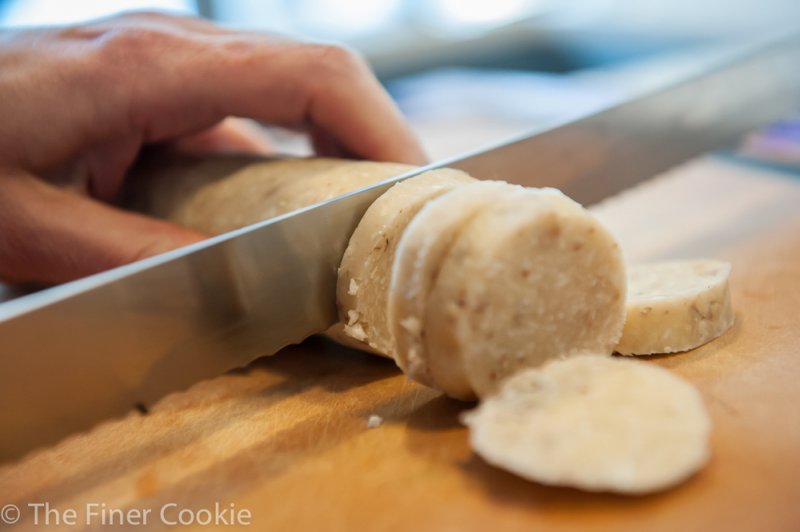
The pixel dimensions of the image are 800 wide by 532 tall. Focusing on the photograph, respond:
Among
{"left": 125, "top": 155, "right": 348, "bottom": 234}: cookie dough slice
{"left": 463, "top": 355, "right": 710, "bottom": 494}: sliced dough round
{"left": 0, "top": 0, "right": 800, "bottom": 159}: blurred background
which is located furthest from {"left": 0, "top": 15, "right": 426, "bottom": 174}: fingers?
{"left": 0, "top": 0, "right": 800, "bottom": 159}: blurred background

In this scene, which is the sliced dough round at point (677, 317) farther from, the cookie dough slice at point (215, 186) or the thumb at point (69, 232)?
the thumb at point (69, 232)

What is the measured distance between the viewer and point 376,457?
51.2 inches

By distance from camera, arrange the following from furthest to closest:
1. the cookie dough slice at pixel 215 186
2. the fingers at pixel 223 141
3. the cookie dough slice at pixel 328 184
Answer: the fingers at pixel 223 141 < the cookie dough slice at pixel 215 186 < the cookie dough slice at pixel 328 184

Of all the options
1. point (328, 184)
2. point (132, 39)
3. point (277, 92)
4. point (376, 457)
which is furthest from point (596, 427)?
point (132, 39)

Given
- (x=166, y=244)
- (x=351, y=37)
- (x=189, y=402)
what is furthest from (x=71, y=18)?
Answer: (x=189, y=402)

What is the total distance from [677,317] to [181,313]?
0.86 m

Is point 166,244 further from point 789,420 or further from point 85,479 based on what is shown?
point 789,420

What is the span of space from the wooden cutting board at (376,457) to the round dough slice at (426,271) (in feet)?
0.41

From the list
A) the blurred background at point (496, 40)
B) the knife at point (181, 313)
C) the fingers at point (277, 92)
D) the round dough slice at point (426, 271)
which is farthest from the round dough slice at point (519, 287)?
the blurred background at point (496, 40)

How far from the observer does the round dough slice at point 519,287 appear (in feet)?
3.94

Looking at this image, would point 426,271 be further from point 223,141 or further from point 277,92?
point 223,141

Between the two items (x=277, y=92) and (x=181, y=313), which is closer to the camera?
(x=181, y=313)

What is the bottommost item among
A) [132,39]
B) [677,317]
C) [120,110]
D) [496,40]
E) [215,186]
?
[496,40]

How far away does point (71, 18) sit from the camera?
427 cm
